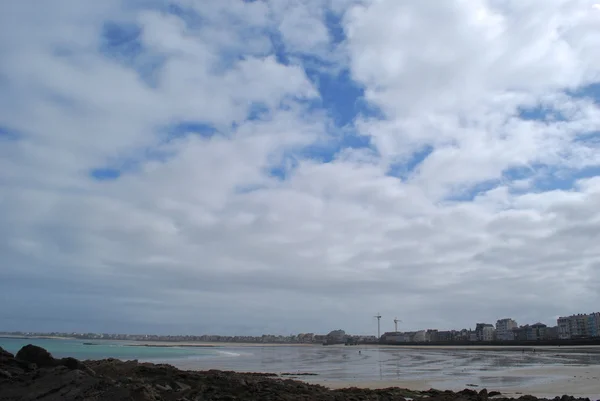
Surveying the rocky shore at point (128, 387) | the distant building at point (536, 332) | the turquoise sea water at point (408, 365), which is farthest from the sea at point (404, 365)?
the distant building at point (536, 332)

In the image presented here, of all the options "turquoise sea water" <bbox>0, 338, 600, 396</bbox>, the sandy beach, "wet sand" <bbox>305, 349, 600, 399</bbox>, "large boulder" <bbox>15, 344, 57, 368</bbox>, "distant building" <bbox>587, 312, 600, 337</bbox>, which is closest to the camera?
"large boulder" <bbox>15, 344, 57, 368</bbox>

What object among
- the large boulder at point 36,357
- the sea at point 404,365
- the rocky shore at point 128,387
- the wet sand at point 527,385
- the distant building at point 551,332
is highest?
the large boulder at point 36,357

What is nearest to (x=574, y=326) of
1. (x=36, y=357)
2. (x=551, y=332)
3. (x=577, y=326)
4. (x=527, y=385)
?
(x=577, y=326)

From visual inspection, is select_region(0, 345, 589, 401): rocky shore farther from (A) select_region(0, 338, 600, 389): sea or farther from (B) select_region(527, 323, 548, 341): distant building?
(B) select_region(527, 323, 548, 341): distant building

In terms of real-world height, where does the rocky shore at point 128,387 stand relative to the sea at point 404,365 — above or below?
above

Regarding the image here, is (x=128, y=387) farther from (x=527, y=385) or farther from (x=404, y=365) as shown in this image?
(x=404, y=365)

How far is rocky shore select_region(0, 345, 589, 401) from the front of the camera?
12.2 m

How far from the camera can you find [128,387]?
12539 millimetres

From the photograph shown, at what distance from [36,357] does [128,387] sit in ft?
17.1

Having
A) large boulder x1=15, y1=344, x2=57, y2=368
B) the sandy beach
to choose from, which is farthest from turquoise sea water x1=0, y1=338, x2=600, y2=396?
large boulder x1=15, y1=344, x2=57, y2=368

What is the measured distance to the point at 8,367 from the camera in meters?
14.4

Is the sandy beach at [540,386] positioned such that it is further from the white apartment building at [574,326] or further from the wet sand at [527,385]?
the white apartment building at [574,326]

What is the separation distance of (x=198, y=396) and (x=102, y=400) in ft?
13.5

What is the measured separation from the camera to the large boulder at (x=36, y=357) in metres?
15.4
